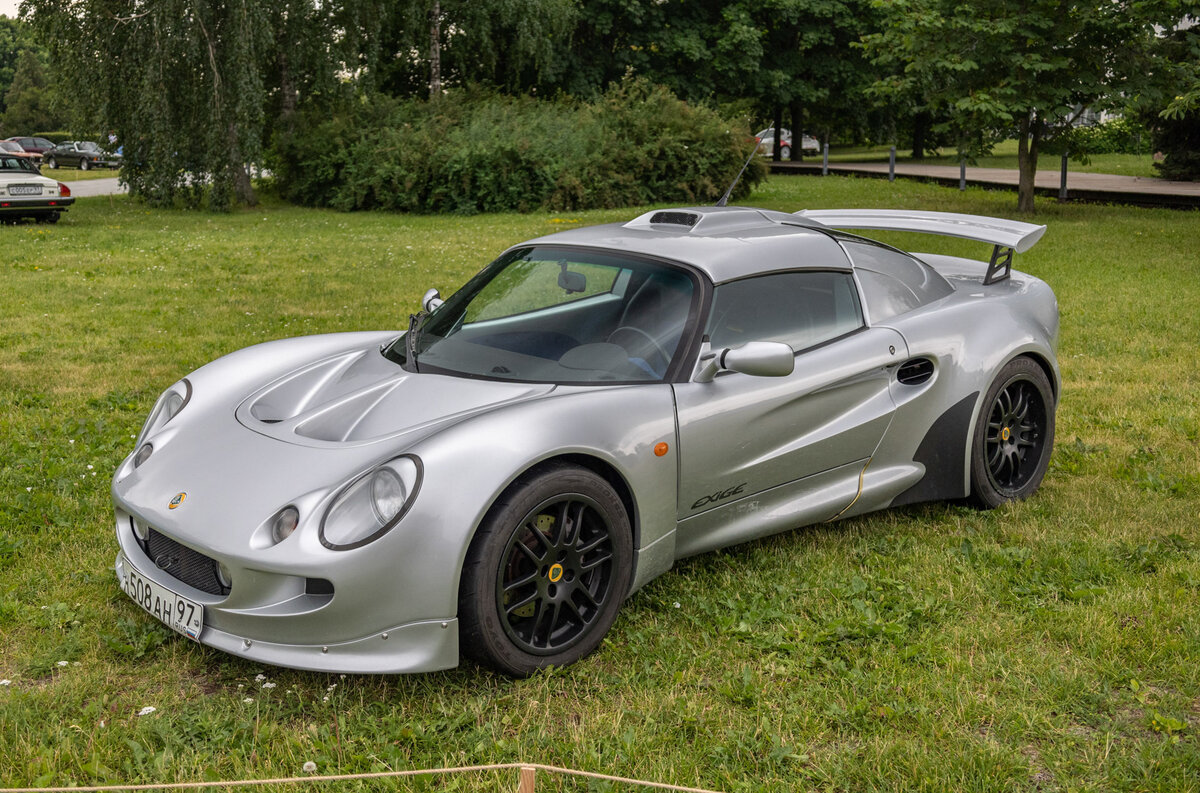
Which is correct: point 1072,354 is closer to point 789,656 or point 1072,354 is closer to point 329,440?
point 789,656

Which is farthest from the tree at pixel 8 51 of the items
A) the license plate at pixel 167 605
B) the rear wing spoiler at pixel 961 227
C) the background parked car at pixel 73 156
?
the license plate at pixel 167 605

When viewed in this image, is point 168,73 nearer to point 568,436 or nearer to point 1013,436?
point 1013,436

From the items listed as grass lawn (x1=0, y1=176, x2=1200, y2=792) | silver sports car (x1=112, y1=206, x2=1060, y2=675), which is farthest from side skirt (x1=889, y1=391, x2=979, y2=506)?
grass lawn (x1=0, y1=176, x2=1200, y2=792)

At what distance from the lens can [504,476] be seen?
10.4ft

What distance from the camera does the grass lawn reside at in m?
2.92

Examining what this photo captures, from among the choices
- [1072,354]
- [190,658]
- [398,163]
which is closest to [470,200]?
[398,163]

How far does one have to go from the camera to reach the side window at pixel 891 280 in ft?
15.1

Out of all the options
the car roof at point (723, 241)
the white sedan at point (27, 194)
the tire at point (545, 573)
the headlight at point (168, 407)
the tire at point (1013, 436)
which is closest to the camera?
the tire at point (545, 573)

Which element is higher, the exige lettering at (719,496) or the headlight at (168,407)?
the headlight at (168,407)

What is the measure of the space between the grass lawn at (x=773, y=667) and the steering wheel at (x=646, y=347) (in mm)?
878

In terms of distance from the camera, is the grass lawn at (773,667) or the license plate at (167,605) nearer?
the grass lawn at (773,667)

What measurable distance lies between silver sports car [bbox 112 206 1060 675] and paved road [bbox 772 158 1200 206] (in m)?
17.0

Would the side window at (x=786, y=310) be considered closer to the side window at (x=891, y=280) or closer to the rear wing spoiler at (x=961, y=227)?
the side window at (x=891, y=280)

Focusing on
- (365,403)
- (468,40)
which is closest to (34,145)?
(468,40)
